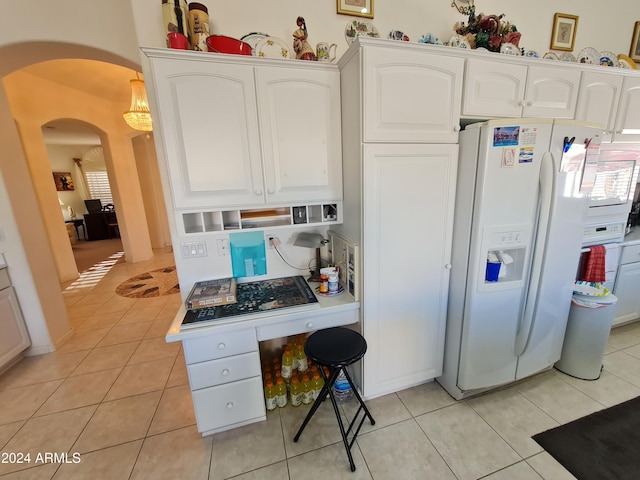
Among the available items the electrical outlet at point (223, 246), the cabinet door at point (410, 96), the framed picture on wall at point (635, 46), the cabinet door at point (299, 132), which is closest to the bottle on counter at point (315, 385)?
the electrical outlet at point (223, 246)

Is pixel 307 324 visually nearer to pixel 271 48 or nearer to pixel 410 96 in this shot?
pixel 410 96

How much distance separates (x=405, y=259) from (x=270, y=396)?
1248mm

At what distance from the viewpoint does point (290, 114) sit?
4.97 feet

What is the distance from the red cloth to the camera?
2.11 meters

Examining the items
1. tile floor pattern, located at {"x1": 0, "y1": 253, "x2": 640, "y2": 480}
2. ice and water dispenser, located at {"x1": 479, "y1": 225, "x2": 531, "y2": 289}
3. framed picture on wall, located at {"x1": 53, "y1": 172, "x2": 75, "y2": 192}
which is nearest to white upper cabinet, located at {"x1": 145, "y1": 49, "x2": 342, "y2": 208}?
ice and water dispenser, located at {"x1": 479, "y1": 225, "x2": 531, "y2": 289}

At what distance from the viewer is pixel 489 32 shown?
1678 mm

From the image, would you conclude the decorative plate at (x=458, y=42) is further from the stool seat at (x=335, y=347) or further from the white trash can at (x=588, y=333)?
the white trash can at (x=588, y=333)

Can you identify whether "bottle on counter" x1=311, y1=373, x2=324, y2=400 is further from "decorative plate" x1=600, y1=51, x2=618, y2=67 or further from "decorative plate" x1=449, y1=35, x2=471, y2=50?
"decorative plate" x1=600, y1=51, x2=618, y2=67

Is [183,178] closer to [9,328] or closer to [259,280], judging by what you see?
[259,280]

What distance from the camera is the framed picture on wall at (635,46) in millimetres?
2345

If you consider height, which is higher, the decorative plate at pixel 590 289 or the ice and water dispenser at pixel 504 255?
the ice and water dispenser at pixel 504 255

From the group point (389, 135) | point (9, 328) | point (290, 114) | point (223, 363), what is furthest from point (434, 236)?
point (9, 328)

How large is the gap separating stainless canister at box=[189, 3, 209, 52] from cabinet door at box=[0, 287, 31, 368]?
2.53 metres

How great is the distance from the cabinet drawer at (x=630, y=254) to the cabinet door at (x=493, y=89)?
177cm
